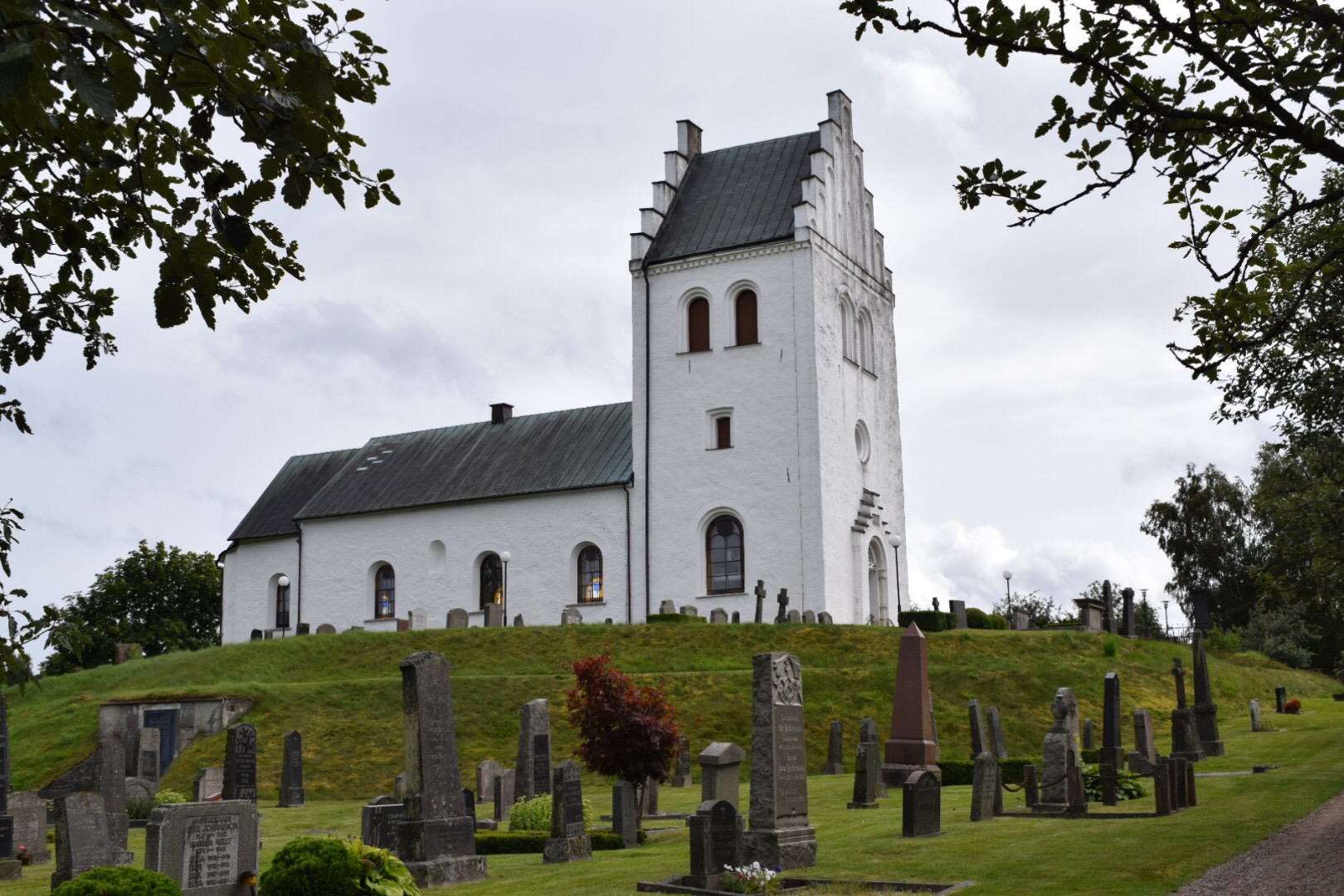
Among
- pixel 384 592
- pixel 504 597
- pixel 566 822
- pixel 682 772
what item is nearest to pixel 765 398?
pixel 504 597

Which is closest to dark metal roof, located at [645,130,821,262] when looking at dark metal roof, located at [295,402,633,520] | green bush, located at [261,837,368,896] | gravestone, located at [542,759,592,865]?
dark metal roof, located at [295,402,633,520]

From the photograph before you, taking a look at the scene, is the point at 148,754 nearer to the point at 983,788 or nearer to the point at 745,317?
the point at 983,788

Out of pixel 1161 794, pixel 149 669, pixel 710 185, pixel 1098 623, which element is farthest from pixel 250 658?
pixel 1161 794

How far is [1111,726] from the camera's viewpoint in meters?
17.9

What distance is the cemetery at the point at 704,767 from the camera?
1165 centimetres

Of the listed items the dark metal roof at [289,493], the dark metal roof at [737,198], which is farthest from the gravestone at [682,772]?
the dark metal roof at [289,493]

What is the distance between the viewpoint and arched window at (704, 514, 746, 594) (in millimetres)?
38344

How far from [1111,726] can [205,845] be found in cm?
1233

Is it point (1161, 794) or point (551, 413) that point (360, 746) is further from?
point (551, 413)

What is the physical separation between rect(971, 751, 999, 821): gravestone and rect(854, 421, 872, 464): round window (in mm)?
25779

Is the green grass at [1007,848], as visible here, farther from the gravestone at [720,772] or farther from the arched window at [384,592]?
the arched window at [384,592]

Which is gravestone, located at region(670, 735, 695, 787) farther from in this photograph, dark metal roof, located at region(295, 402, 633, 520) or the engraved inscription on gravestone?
dark metal roof, located at region(295, 402, 633, 520)

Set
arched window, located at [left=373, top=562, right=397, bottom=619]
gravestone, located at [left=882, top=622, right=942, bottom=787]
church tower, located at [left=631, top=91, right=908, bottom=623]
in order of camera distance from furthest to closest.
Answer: arched window, located at [left=373, top=562, right=397, bottom=619] → church tower, located at [left=631, top=91, right=908, bottom=623] → gravestone, located at [left=882, top=622, right=942, bottom=787]

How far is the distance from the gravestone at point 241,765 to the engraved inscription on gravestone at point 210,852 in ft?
31.7
